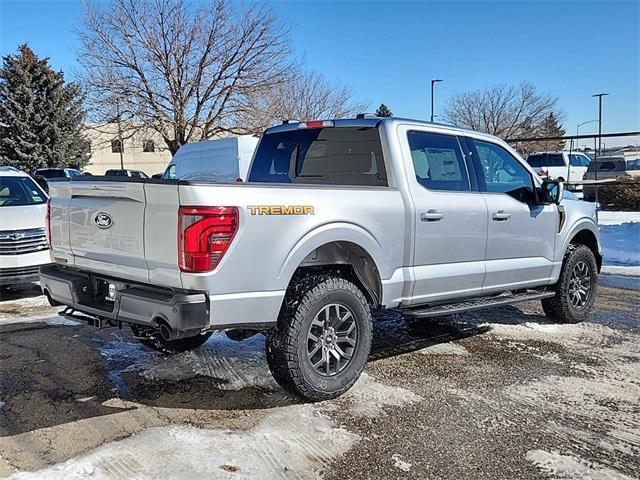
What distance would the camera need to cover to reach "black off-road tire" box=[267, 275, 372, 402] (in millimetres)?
3793

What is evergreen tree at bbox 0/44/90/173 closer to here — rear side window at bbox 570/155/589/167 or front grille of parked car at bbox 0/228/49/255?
rear side window at bbox 570/155/589/167

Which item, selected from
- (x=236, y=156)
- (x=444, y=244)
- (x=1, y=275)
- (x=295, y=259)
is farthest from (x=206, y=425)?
(x=236, y=156)

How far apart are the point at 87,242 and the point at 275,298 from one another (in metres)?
1.38

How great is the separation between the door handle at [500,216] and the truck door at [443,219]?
15cm

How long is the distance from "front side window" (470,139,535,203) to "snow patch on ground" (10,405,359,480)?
2.83 metres

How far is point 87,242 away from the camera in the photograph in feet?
13.0

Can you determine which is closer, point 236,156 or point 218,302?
point 218,302

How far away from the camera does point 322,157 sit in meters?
5.04

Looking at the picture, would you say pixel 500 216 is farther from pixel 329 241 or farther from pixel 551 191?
pixel 329 241

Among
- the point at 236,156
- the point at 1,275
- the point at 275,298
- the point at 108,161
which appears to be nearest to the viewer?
the point at 275,298

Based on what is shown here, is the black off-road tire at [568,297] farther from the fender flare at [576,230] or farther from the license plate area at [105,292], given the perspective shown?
the license plate area at [105,292]

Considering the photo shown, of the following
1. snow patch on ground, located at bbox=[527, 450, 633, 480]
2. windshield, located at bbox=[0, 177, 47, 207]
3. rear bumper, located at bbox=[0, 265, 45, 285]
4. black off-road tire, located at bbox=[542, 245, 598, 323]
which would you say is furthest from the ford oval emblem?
windshield, located at bbox=[0, 177, 47, 207]

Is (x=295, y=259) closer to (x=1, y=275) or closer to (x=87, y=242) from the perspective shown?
(x=87, y=242)

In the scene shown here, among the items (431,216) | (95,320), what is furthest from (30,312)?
(431,216)
